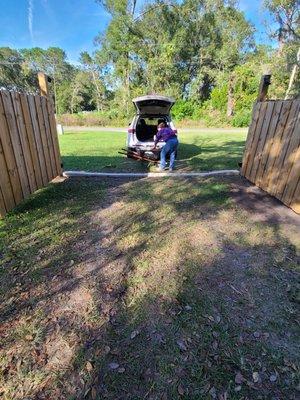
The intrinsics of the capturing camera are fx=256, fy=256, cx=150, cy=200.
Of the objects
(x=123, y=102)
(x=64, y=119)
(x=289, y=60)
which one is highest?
(x=289, y=60)

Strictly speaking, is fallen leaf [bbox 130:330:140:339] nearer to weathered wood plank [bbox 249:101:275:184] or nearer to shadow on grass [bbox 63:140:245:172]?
weathered wood plank [bbox 249:101:275:184]

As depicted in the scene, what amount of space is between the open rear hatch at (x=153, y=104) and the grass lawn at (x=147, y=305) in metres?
4.66

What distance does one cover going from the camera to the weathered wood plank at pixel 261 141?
5176mm

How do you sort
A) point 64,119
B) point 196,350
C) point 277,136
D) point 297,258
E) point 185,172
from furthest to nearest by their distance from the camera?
point 64,119, point 185,172, point 277,136, point 297,258, point 196,350

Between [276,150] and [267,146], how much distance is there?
35cm

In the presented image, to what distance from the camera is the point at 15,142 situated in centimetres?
405

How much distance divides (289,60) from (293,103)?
1992cm

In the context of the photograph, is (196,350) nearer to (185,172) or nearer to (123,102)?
(185,172)

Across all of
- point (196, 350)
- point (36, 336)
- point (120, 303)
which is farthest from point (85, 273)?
point (196, 350)

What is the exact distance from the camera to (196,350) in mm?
2035

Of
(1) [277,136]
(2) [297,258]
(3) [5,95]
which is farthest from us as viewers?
(1) [277,136]

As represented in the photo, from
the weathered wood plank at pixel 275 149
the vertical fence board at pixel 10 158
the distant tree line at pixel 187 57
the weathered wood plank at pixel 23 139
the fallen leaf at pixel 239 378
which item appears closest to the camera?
the fallen leaf at pixel 239 378

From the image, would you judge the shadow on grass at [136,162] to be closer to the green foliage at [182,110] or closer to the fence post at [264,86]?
the fence post at [264,86]

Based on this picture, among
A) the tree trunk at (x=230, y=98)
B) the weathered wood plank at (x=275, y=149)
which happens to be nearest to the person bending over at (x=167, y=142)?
the weathered wood plank at (x=275, y=149)
